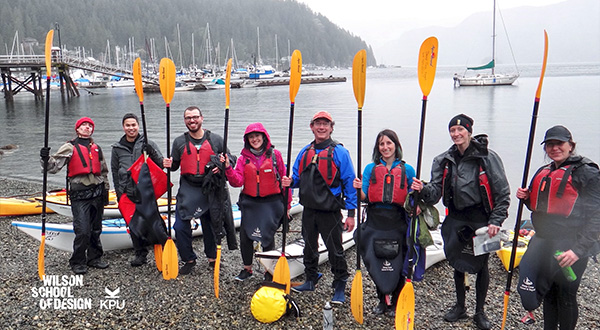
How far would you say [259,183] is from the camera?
4.18 meters

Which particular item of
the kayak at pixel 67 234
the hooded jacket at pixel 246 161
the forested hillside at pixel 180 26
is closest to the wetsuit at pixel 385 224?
the hooded jacket at pixel 246 161

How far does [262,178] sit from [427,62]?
1880 mm

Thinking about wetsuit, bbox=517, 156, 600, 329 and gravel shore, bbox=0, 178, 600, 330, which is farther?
gravel shore, bbox=0, 178, 600, 330

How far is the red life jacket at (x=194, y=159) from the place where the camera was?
14.2 feet

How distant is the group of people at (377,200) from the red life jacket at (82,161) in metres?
0.01

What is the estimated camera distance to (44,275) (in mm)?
4758

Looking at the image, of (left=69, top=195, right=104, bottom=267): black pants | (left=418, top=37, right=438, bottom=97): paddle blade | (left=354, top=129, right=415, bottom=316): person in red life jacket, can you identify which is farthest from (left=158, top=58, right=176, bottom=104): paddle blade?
(left=418, top=37, right=438, bottom=97): paddle blade

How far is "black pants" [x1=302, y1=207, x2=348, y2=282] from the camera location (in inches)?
158

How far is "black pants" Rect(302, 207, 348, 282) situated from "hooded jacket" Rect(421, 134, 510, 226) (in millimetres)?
935

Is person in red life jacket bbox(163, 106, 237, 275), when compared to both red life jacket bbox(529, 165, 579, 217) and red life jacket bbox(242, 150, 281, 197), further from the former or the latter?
red life jacket bbox(529, 165, 579, 217)

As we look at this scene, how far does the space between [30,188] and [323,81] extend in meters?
67.1

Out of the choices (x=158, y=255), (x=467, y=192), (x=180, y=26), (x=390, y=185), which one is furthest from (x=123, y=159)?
(x=180, y=26)

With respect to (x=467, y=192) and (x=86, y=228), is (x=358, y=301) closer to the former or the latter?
(x=467, y=192)

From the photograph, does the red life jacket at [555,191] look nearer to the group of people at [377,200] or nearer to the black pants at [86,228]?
the group of people at [377,200]
